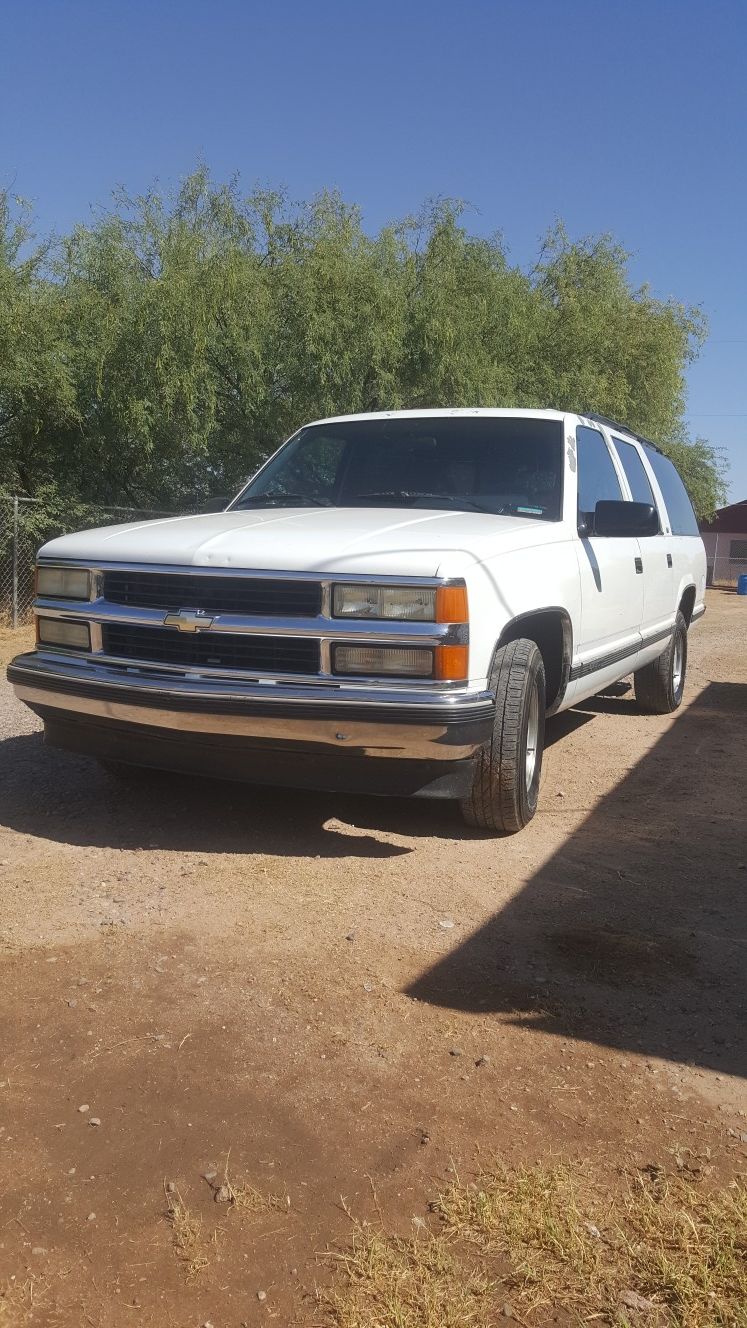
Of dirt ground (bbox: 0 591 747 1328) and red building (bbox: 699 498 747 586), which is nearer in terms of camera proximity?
dirt ground (bbox: 0 591 747 1328)

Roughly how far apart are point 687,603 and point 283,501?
4.45 metres

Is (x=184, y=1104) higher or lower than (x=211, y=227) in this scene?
lower

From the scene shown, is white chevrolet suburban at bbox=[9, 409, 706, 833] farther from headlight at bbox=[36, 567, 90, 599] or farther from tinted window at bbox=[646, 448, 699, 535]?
tinted window at bbox=[646, 448, 699, 535]

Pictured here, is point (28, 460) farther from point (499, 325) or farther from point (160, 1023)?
point (160, 1023)

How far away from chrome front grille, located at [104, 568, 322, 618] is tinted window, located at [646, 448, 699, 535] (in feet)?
14.6

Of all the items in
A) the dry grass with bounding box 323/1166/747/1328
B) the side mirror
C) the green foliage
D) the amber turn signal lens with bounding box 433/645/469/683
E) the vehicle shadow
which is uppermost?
the green foliage

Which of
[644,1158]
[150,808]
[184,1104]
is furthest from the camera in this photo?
[150,808]

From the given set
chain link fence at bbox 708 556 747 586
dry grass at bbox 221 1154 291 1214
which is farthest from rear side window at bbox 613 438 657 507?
chain link fence at bbox 708 556 747 586

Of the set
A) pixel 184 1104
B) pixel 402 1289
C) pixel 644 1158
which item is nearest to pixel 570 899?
pixel 644 1158

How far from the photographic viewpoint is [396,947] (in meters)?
3.53

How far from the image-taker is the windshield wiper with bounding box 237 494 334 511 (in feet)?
18.0

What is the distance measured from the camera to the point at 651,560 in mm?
7039

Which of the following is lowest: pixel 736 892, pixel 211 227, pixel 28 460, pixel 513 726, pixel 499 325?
pixel 736 892

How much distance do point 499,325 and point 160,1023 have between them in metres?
17.2
